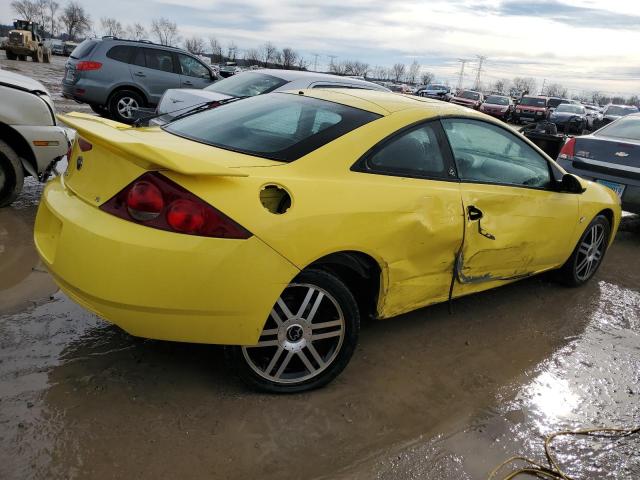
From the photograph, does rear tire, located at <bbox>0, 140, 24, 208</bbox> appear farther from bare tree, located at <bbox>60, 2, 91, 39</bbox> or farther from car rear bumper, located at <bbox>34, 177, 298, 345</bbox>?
bare tree, located at <bbox>60, 2, 91, 39</bbox>

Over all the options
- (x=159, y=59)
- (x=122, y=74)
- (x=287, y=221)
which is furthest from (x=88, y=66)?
(x=287, y=221)

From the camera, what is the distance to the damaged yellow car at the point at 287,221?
86.8 inches

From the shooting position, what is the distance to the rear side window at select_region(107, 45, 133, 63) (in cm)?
1075

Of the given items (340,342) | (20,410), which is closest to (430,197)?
(340,342)

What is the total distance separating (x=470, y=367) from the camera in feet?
10.4

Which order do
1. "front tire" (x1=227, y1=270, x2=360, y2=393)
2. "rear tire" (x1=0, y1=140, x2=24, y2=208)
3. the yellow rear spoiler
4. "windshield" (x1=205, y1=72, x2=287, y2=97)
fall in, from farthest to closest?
"windshield" (x1=205, y1=72, x2=287, y2=97) → "rear tire" (x1=0, y1=140, x2=24, y2=208) → "front tire" (x1=227, y1=270, x2=360, y2=393) → the yellow rear spoiler

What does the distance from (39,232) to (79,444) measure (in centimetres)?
114

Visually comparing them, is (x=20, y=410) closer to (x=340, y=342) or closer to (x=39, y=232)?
(x=39, y=232)

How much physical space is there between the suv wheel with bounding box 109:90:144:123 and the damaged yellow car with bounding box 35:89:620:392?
327 inches

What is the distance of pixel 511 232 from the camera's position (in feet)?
11.4

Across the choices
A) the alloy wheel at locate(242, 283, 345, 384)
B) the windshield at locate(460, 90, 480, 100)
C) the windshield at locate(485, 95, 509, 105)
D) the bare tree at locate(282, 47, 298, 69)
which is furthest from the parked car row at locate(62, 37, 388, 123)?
the bare tree at locate(282, 47, 298, 69)

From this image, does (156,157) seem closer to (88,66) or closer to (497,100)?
(88,66)

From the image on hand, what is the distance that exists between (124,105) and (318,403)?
9897 mm

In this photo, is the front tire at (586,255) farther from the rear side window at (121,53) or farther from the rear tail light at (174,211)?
the rear side window at (121,53)
